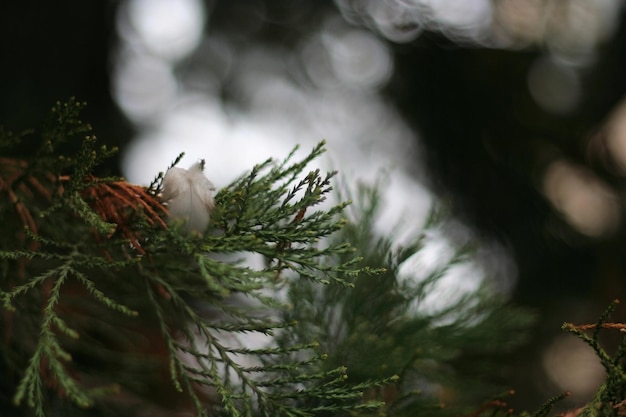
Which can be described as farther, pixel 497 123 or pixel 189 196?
pixel 497 123

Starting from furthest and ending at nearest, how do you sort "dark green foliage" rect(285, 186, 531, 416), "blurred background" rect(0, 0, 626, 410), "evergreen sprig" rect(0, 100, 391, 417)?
1. "blurred background" rect(0, 0, 626, 410)
2. "dark green foliage" rect(285, 186, 531, 416)
3. "evergreen sprig" rect(0, 100, 391, 417)

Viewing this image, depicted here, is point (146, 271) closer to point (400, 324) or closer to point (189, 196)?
point (189, 196)

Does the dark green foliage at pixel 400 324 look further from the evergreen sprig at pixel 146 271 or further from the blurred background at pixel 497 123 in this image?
the blurred background at pixel 497 123

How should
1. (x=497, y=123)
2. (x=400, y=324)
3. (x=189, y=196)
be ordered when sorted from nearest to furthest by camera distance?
(x=189, y=196)
(x=400, y=324)
(x=497, y=123)

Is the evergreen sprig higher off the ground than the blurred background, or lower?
lower

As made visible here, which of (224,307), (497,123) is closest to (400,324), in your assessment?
(224,307)

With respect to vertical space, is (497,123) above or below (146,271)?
above

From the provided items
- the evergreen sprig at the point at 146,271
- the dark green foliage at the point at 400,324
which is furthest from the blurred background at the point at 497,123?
the evergreen sprig at the point at 146,271

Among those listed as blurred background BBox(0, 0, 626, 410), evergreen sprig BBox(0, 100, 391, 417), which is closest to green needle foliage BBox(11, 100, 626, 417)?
evergreen sprig BBox(0, 100, 391, 417)

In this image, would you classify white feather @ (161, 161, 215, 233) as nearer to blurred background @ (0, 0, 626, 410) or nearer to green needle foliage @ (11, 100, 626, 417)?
green needle foliage @ (11, 100, 626, 417)
